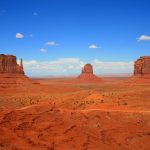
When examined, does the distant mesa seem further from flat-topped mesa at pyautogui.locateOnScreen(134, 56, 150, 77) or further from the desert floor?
the desert floor

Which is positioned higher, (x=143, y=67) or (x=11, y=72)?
(x=143, y=67)

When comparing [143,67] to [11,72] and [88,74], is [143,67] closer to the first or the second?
[88,74]

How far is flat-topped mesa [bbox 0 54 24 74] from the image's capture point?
60.5 m

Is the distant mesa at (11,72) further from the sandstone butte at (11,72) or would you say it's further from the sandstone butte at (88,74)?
the sandstone butte at (88,74)

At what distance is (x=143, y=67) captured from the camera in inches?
2913

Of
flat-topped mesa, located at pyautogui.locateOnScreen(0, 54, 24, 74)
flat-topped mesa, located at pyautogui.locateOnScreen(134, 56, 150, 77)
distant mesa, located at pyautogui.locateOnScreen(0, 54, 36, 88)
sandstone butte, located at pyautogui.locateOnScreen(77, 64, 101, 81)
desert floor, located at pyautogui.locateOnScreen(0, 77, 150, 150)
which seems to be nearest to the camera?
desert floor, located at pyautogui.locateOnScreen(0, 77, 150, 150)

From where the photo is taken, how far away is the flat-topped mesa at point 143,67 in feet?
241

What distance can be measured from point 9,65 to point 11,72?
1.68 metres

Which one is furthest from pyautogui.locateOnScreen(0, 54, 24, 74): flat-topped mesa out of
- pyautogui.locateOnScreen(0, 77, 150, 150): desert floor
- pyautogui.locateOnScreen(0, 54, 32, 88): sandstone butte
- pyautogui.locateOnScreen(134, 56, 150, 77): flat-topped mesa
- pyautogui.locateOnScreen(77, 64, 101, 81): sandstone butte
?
pyautogui.locateOnScreen(0, 77, 150, 150): desert floor

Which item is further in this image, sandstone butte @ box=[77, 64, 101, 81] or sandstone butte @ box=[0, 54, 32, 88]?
sandstone butte @ box=[77, 64, 101, 81]

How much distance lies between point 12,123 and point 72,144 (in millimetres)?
3559

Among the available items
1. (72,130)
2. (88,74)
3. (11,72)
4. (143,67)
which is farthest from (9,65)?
(72,130)

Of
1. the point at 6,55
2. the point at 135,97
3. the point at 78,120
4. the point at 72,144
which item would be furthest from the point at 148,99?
the point at 6,55

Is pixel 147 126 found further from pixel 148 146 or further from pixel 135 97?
pixel 135 97
